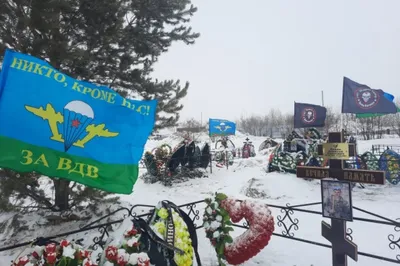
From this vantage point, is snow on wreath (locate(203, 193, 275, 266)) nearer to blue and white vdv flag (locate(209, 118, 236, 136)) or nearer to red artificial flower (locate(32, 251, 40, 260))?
red artificial flower (locate(32, 251, 40, 260))

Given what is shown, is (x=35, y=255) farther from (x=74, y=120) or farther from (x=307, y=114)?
(x=307, y=114)

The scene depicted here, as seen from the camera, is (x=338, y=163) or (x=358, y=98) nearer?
(x=338, y=163)

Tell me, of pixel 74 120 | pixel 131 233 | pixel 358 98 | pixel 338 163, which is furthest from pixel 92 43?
pixel 358 98

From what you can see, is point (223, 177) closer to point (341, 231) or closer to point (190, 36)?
point (190, 36)

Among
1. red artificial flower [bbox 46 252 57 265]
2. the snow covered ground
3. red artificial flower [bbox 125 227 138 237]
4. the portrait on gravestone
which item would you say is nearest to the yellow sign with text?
the portrait on gravestone

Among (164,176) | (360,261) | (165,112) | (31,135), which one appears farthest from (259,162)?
(31,135)

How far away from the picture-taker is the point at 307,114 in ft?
31.5

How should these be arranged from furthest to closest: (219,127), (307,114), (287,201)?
(219,127) < (307,114) < (287,201)

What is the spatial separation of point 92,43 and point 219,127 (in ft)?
41.8

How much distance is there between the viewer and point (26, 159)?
3.07 m

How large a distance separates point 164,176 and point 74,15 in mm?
7794

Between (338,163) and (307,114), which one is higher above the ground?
(307,114)

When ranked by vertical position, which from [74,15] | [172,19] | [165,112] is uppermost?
[172,19]

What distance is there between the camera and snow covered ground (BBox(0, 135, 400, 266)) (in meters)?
4.48
